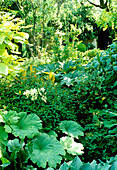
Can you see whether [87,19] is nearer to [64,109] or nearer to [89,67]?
[89,67]

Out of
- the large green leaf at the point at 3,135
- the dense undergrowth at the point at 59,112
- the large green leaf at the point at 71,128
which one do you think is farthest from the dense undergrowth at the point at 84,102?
the large green leaf at the point at 3,135

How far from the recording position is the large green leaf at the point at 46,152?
1.84 metres

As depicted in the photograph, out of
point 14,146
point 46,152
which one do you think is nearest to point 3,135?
point 14,146

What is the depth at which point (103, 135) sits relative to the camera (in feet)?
8.13

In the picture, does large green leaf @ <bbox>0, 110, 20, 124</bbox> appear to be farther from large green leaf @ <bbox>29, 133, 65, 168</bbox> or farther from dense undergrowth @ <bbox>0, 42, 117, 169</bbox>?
large green leaf @ <bbox>29, 133, 65, 168</bbox>

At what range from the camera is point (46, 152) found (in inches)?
76.9

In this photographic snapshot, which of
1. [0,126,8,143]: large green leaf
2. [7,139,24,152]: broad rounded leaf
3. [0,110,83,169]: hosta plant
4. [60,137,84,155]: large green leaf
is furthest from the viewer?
[60,137,84,155]: large green leaf

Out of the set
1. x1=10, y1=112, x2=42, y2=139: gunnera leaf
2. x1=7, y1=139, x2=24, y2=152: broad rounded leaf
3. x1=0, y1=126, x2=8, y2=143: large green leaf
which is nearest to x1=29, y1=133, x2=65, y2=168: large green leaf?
x1=10, y1=112, x2=42, y2=139: gunnera leaf

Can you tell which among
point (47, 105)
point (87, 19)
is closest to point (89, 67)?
point (47, 105)

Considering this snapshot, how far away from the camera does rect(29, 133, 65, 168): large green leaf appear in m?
1.84

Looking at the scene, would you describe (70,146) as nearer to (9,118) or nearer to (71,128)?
(71,128)

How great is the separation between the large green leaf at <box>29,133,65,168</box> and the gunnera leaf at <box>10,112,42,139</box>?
125 mm

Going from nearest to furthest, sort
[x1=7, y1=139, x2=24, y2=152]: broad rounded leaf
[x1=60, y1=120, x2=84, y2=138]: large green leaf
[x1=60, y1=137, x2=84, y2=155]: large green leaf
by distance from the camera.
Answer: [x1=7, y1=139, x2=24, y2=152]: broad rounded leaf
[x1=60, y1=137, x2=84, y2=155]: large green leaf
[x1=60, y1=120, x2=84, y2=138]: large green leaf

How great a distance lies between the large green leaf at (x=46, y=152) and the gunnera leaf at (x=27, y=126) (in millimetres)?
125
